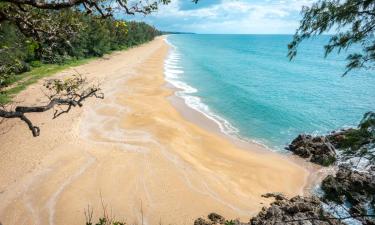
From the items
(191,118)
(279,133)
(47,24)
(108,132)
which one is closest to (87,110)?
(108,132)

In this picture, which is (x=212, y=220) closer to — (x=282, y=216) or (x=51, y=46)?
(x=282, y=216)

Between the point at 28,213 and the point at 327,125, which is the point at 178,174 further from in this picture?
the point at 327,125

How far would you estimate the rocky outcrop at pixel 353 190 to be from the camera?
20.7 ft

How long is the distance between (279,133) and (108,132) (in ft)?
47.1

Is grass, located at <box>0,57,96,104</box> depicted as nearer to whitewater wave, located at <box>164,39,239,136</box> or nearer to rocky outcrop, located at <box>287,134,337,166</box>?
whitewater wave, located at <box>164,39,239,136</box>

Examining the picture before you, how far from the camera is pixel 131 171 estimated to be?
1778cm

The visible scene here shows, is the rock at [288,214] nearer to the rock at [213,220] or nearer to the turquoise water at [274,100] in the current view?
the rock at [213,220]

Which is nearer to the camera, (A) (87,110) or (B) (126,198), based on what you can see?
(B) (126,198)

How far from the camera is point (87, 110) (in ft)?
93.6

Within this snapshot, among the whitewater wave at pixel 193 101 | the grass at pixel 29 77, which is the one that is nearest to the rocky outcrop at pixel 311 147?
the whitewater wave at pixel 193 101

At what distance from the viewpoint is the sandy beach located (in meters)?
14.6

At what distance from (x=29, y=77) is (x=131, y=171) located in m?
27.9

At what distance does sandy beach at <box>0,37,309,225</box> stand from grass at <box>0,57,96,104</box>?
10.3 feet

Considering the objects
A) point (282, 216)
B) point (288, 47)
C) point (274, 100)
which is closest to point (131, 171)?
point (282, 216)
